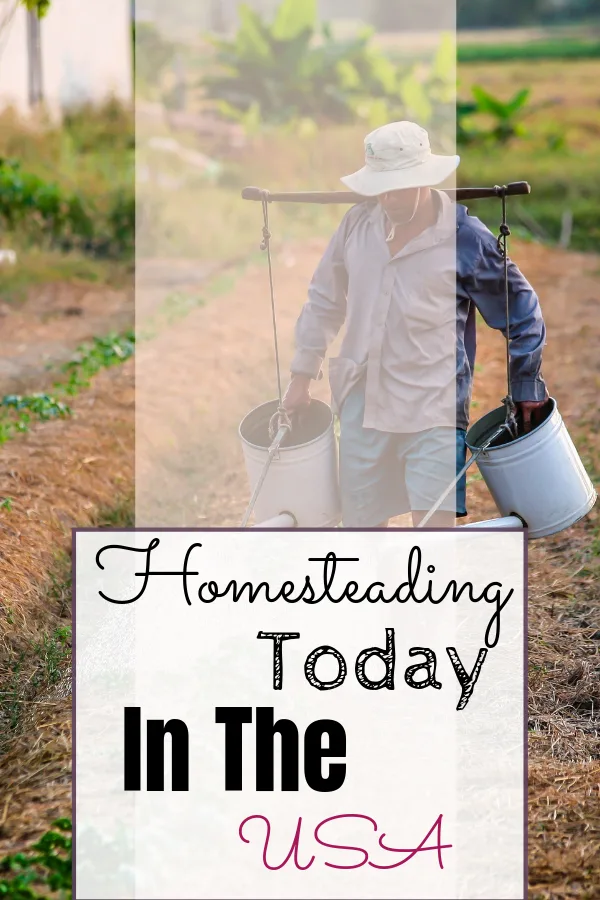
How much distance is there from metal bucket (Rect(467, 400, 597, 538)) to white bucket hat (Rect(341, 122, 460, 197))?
0.70 meters

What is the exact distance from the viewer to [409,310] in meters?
3.17

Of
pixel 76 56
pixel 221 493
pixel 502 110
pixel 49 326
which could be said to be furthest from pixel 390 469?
pixel 502 110

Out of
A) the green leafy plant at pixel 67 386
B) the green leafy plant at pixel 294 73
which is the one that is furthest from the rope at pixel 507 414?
the green leafy plant at pixel 294 73

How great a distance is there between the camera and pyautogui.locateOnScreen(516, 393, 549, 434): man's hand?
337 cm

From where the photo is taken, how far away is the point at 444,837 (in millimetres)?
2625

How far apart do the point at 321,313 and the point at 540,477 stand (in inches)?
28.6

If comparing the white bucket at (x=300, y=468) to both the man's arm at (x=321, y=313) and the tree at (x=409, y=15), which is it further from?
the tree at (x=409, y=15)

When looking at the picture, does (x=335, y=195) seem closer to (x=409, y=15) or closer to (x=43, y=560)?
(x=43, y=560)

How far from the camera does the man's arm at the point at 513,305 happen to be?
315cm

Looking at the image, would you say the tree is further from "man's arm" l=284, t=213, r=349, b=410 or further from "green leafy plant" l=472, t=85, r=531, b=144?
"man's arm" l=284, t=213, r=349, b=410

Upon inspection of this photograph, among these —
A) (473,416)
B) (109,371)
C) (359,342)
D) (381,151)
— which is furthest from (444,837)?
(109,371)

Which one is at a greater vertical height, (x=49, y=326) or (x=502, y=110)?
(x=502, y=110)

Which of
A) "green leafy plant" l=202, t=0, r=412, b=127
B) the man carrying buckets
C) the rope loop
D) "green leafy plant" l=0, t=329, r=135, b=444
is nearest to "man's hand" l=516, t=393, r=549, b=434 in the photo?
the man carrying buckets

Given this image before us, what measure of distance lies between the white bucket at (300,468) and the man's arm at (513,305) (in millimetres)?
549
